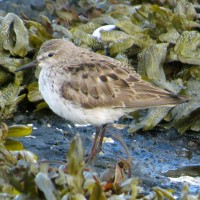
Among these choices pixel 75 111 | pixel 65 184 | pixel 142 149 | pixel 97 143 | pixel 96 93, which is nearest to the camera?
pixel 65 184

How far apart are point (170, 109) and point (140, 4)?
2683 mm

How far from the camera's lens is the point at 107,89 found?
21.2 feet

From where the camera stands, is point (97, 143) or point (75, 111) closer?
point (75, 111)

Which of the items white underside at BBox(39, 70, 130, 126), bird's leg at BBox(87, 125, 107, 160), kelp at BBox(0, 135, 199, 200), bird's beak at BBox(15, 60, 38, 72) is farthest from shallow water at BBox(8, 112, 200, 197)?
kelp at BBox(0, 135, 199, 200)

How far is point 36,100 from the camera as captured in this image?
7.31m

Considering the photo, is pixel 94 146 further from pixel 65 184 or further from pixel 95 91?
pixel 65 184

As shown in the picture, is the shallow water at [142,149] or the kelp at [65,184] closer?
the kelp at [65,184]

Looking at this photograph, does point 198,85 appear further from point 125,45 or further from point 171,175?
point 171,175

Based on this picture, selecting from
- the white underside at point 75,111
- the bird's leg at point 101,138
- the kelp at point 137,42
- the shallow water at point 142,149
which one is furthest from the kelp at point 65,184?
the kelp at point 137,42

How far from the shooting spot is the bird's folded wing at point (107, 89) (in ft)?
21.0

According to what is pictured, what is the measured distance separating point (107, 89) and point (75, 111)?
0.37 meters

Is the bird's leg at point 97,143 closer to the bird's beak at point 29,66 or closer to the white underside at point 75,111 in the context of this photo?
the white underside at point 75,111

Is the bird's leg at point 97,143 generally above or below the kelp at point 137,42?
below

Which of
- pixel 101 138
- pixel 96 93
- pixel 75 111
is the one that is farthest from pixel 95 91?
pixel 101 138
